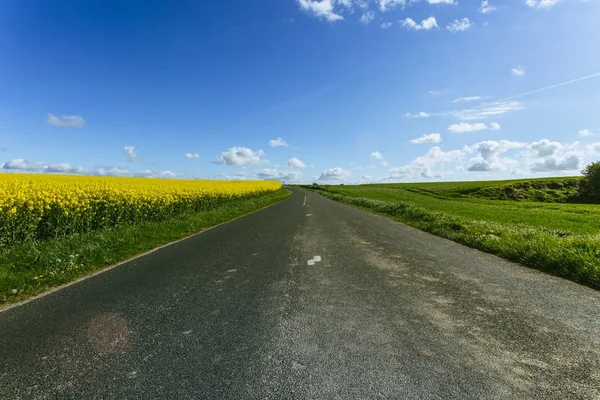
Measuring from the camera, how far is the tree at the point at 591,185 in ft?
145

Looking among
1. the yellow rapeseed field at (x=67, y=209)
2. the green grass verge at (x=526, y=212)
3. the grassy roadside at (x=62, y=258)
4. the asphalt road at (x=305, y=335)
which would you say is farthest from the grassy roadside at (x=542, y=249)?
the yellow rapeseed field at (x=67, y=209)

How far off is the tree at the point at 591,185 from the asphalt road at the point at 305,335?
2094 inches

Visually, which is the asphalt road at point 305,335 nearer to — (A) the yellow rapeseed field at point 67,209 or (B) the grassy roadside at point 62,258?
(B) the grassy roadside at point 62,258

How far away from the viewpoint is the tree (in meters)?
44.2

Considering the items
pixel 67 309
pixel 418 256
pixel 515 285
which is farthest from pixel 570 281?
pixel 67 309

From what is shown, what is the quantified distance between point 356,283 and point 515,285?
3135mm

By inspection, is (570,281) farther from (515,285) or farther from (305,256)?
(305,256)

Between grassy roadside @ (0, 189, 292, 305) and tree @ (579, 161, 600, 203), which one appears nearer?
grassy roadside @ (0, 189, 292, 305)

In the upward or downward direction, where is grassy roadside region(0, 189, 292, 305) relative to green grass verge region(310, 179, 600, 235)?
upward

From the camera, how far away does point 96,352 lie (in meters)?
3.43

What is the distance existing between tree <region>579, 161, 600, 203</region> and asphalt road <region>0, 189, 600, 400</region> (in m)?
53.2

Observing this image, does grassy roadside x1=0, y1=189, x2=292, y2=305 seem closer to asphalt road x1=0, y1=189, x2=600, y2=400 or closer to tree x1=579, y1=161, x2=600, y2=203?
asphalt road x1=0, y1=189, x2=600, y2=400

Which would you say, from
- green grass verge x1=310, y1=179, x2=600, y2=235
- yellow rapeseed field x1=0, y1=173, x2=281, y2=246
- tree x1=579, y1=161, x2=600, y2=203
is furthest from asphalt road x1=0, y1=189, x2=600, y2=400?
tree x1=579, y1=161, x2=600, y2=203

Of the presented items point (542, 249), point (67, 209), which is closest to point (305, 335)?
point (542, 249)
